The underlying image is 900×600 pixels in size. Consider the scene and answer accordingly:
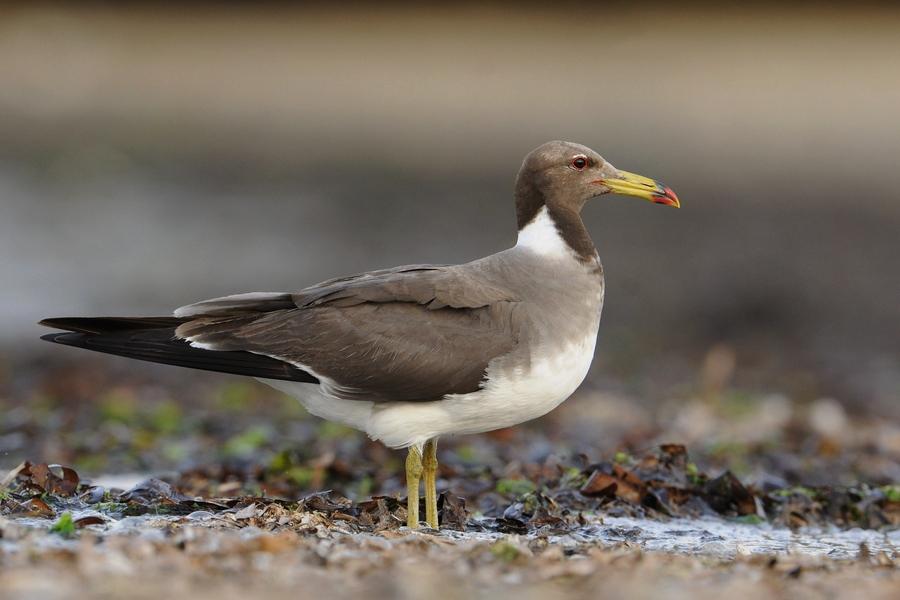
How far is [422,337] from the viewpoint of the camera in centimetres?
665

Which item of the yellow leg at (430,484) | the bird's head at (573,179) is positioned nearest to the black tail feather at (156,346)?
the yellow leg at (430,484)

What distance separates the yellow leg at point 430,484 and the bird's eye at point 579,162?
1712mm

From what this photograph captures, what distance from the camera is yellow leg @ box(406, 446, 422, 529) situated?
6.61 m

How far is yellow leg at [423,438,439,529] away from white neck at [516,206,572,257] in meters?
1.19

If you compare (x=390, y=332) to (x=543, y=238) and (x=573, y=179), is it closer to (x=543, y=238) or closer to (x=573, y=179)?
(x=543, y=238)

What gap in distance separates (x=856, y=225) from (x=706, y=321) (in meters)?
6.14

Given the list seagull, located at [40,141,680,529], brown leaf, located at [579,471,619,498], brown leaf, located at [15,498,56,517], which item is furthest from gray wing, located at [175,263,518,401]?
brown leaf, located at [579,471,619,498]

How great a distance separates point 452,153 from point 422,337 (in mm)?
19006

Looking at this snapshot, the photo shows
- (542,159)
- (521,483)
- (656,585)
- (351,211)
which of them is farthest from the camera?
(351,211)

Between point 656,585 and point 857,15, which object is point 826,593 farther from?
point 857,15

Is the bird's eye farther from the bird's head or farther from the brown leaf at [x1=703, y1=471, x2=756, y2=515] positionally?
the brown leaf at [x1=703, y1=471, x2=756, y2=515]

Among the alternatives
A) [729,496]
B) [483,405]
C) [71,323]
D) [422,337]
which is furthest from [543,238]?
[71,323]

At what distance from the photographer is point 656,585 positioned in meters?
4.88

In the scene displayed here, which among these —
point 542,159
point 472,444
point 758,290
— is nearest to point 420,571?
point 542,159
